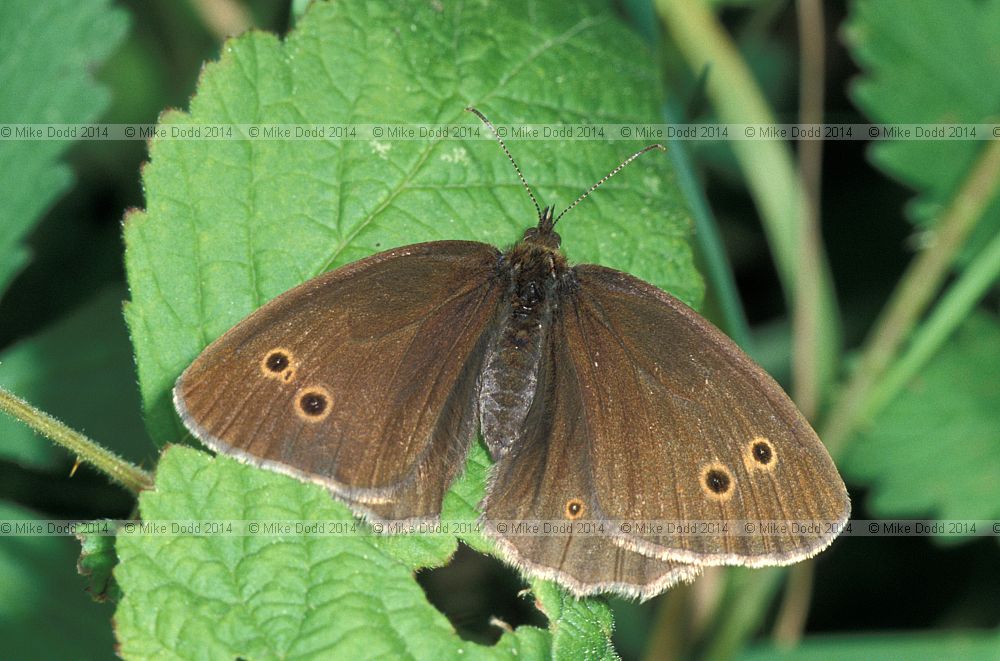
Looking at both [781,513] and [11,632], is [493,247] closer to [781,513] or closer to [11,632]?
[781,513]

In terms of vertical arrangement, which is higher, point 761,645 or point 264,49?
point 264,49

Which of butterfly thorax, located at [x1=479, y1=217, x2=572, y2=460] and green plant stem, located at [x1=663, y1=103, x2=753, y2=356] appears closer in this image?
butterfly thorax, located at [x1=479, y1=217, x2=572, y2=460]

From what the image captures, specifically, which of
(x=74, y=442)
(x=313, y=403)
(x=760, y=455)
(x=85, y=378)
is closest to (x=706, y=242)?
(x=760, y=455)

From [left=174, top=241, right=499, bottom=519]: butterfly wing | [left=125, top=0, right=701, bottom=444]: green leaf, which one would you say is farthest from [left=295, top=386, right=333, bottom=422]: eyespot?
[left=125, top=0, right=701, bottom=444]: green leaf

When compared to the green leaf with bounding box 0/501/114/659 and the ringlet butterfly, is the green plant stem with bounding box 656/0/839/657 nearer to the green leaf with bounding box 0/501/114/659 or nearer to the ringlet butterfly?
the ringlet butterfly

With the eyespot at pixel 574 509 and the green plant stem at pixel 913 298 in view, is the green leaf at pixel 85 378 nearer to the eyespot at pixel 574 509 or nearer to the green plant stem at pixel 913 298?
the eyespot at pixel 574 509

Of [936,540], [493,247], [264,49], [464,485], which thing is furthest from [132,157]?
[936,540]
